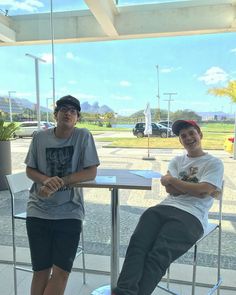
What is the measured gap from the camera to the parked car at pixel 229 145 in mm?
7250

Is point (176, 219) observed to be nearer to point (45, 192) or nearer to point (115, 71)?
point (45, 192)

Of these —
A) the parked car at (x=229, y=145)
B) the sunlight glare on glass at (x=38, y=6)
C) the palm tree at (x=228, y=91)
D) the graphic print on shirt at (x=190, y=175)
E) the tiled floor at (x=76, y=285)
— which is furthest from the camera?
the parked car at (x=229, y=145)

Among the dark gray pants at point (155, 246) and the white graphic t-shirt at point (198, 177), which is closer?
the dark gray pants at point (155, 246)

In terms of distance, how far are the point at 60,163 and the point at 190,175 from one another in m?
0.75

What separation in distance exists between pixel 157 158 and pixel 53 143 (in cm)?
596

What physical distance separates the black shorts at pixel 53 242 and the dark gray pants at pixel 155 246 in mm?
279

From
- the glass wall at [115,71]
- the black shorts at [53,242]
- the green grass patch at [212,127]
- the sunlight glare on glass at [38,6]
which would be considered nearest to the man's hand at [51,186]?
the black shorts at [53,242]

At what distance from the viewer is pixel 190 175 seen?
5.67 feet

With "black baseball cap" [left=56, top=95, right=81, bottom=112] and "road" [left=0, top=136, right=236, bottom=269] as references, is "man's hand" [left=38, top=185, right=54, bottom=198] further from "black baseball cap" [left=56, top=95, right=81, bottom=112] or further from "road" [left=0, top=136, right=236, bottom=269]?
"road" [left=0, top=136, right=236, bottom=269]

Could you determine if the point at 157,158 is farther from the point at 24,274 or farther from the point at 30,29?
the point at 24,274

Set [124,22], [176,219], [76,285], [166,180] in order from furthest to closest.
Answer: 1. [124,22]
2. [76,285]
3. [166,180]
4. [176,219]

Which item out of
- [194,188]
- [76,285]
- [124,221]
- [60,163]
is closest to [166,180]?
[194,188]

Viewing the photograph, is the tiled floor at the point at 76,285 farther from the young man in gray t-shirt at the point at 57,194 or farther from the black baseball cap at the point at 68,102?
the black baseball cap at the point at 68,102

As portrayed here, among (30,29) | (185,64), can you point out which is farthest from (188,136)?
(30,29)
